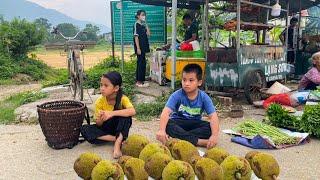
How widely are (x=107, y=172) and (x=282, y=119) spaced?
3518 millimetres

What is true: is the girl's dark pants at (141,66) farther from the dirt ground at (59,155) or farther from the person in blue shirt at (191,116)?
the person in blue shirt at (191,116)

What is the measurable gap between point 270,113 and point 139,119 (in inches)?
84.3

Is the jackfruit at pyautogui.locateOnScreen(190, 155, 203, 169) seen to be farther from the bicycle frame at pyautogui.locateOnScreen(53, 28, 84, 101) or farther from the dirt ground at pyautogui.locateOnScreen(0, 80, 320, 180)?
the bicycle frame at pyautogui.locateOnScreen(53, 28, 84, 101)

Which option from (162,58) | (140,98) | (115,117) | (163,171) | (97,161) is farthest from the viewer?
(162,58)

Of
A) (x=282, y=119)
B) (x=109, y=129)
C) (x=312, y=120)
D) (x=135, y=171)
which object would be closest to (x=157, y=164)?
(x=135, y=171)

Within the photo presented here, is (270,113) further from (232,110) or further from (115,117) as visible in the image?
(115,117)

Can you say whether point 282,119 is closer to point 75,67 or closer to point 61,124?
point 61,124

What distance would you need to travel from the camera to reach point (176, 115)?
181 inches

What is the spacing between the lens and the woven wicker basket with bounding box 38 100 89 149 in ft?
14.7

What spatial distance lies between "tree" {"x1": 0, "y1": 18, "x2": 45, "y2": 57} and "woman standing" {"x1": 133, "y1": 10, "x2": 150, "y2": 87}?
7.68 m

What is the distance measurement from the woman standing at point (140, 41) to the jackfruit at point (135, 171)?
241 inches

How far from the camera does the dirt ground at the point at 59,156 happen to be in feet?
12.4

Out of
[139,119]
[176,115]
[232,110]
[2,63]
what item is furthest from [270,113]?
[2,63]

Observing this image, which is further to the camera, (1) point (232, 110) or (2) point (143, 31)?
(2) point (143, 31)
